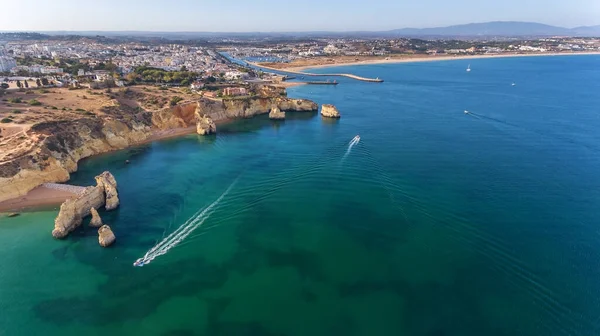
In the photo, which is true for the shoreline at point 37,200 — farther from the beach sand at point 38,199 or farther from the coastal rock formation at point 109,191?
the coastal rock formation at point 109,191

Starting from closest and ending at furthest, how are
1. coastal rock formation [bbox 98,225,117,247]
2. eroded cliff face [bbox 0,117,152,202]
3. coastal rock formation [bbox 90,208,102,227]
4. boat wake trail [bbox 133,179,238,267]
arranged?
boat wake trail [bbox 133,179,238,267] → coastal rock formation [bbox 98,225,117,247] → coastal rock formation [bbox 90,208,102,227] → eroded cliff face [bbox 0,117,152,202]

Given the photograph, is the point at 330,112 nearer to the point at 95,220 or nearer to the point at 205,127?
the point at 205,127

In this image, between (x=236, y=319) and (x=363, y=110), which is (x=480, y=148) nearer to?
(x=363, y=110)

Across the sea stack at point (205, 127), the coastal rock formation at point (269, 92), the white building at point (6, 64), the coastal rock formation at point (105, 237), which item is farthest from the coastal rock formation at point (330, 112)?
the white building at point (6, 64)

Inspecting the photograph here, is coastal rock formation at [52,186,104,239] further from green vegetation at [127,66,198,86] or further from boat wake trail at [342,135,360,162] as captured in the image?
green vegetation at [127,66,198,86]

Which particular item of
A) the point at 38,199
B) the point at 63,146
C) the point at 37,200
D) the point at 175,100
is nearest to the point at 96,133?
the point at 63,146

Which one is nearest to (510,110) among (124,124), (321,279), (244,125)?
(244,125)

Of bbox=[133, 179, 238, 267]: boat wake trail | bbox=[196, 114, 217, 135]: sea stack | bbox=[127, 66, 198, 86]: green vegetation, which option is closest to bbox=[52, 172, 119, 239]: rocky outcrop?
bbox=[133, 179, 238, 267]: boat wake trail
